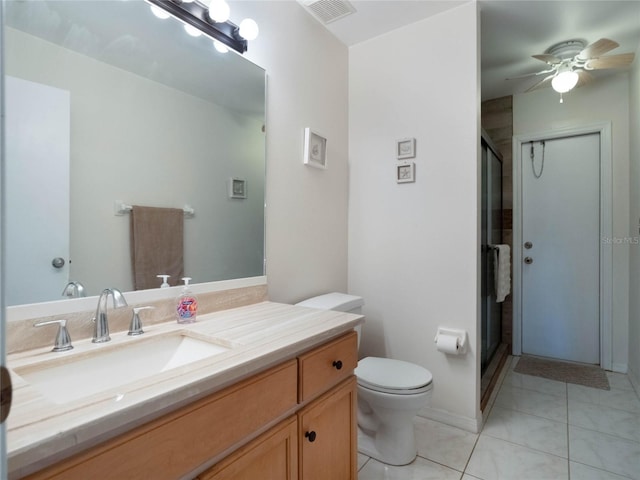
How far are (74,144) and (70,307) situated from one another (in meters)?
0.50

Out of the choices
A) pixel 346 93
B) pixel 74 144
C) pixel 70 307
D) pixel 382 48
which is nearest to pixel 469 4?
pixel 382 48

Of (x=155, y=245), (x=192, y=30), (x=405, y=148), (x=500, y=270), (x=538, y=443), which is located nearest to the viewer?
(x=155, y=245)

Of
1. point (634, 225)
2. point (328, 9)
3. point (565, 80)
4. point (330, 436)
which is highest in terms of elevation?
point (328, 9)

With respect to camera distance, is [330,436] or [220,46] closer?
[330,436]

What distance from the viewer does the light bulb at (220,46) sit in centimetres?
149

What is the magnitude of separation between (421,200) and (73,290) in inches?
72.0

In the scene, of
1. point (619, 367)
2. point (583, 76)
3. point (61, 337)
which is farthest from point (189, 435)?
point (619, 367)

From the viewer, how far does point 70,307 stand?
1000mm

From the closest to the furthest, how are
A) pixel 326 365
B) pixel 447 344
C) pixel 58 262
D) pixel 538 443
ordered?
pixel 58 262 < pixel 326 365 < pixel 538 443 < pixel 447 344

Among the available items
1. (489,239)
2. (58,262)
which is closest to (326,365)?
(58,262)

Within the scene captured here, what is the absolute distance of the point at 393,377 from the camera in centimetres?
169

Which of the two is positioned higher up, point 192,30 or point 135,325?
point 192,30

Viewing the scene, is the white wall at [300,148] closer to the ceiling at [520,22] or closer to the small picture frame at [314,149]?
the small picture frame at [314,149]

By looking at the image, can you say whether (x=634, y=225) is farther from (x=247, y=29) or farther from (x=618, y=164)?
(x=247, y=29)
